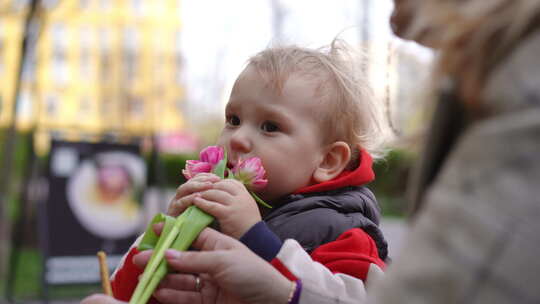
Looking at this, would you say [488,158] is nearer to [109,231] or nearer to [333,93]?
[333,93]

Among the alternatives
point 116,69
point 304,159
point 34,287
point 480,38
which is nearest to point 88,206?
point 34,287

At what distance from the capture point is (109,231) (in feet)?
21.0

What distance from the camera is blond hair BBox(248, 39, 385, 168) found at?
1854mm

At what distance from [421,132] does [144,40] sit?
30495 millimetres

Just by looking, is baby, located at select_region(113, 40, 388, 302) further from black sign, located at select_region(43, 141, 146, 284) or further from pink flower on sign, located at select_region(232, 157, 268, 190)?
black sign, located at select_region(43, 141, 146, 284)

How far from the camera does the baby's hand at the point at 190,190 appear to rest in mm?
1543

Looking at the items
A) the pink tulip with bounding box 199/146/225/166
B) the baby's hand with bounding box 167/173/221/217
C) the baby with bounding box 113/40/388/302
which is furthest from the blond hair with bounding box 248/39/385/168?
the baby's hand with bounding box 167/173/221/217

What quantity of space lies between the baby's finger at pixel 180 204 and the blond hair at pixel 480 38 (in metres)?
0.77

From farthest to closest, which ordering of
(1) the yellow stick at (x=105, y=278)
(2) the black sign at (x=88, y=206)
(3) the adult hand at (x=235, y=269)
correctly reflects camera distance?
(2) the black sign at (x=88, y=206) → (1) the yellow stick at (x=105, y=278) → (3) the adult hand at (x=235, y=269)

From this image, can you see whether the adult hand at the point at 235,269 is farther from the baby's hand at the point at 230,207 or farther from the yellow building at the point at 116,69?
→ the yellow building at the point at 116,69

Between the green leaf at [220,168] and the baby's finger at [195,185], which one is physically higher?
the green leaf at [220,168]

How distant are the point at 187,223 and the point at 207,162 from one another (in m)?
0.27

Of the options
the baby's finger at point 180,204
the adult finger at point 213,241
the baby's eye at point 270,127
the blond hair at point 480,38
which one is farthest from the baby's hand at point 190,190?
the blond hair at point 480,38

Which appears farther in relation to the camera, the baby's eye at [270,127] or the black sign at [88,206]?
the black sign at [88,206]
